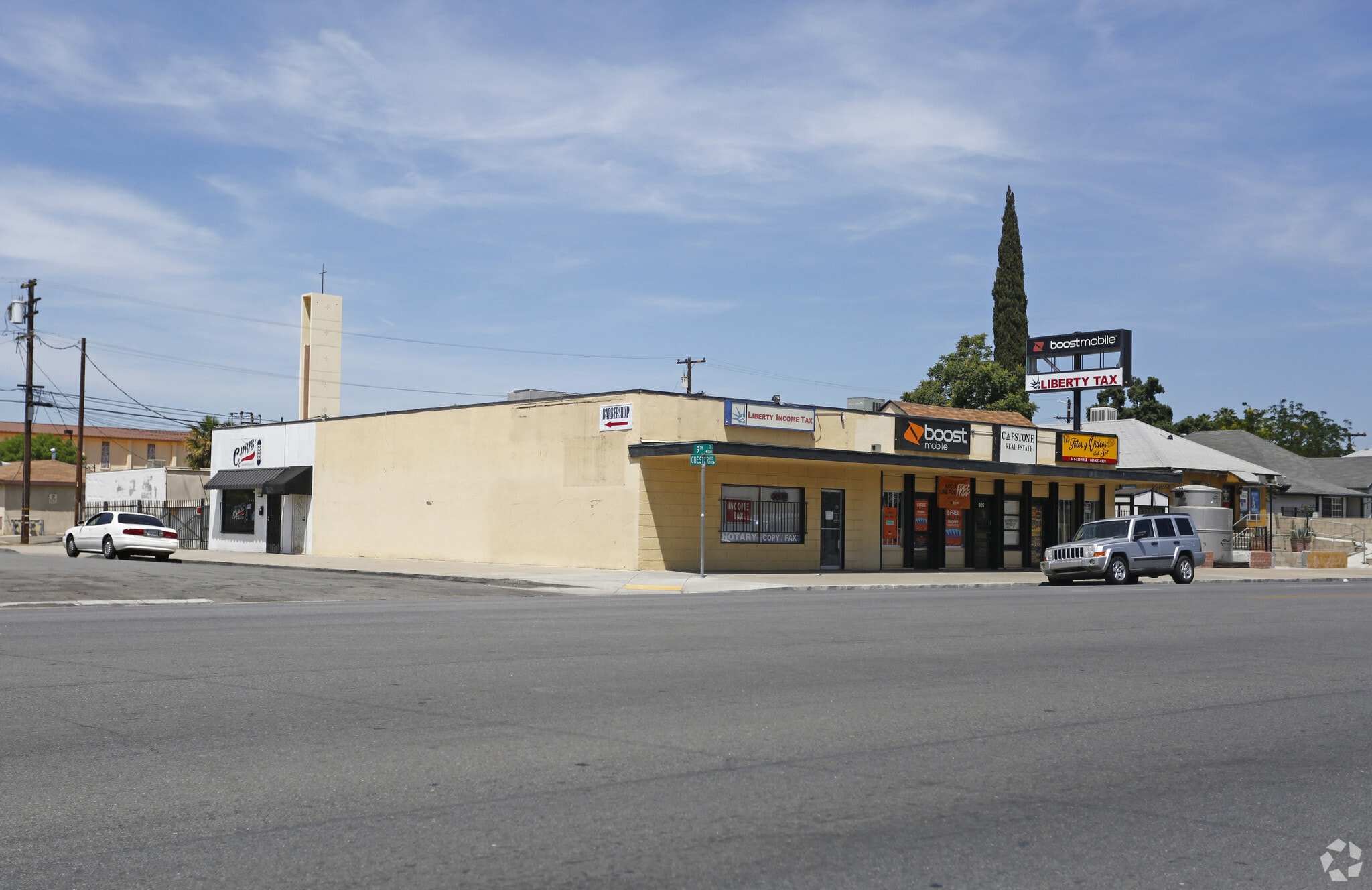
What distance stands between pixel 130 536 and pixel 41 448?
102m

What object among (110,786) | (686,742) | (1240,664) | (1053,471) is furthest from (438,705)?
(1053,471)

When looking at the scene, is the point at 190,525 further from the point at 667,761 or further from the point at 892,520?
the point at 667,761

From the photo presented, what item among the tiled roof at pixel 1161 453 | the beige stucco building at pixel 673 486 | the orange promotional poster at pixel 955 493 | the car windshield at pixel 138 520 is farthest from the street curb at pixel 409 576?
the tiled roof at pixel 1161 453

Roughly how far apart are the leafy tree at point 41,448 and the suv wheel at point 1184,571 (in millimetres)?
113797

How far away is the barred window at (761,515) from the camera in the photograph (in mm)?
31859

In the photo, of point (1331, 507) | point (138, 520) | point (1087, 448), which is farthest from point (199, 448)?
point (1331, 507)

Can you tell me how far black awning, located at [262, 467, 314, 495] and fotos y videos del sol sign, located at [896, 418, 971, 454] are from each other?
2064 centimetres

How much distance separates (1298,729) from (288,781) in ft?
22.3

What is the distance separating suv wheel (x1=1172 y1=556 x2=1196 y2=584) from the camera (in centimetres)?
3123

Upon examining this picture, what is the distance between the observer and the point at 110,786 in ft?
19.9

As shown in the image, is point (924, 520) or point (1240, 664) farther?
point (924, 520)

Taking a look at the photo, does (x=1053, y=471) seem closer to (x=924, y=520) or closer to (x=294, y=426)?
(x=924, y=520)

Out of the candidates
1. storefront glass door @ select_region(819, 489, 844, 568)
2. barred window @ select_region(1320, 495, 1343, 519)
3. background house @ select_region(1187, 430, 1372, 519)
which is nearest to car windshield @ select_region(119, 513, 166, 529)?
storefront glass door @ select_region(819, 489, 844, 568)

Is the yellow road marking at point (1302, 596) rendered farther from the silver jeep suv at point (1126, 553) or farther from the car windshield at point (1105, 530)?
the car windshield at point (1105, 530)
